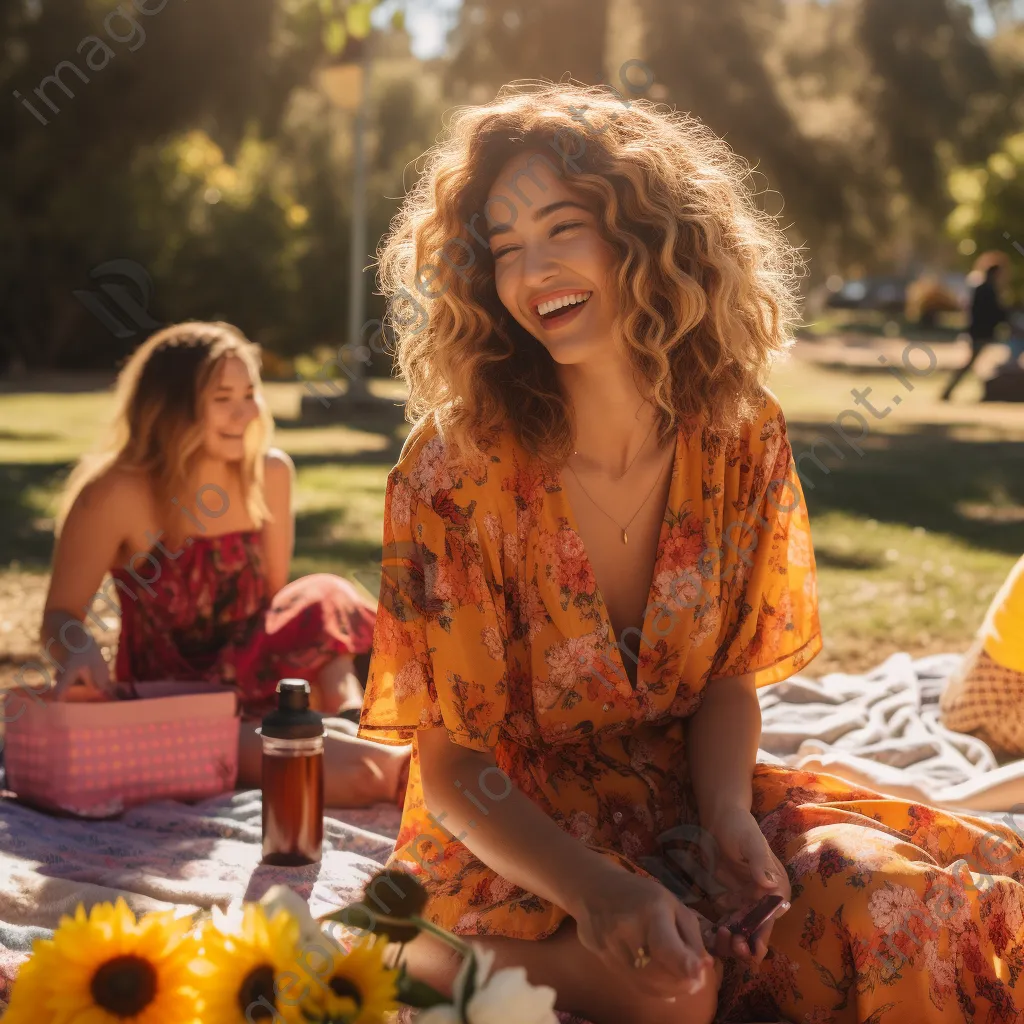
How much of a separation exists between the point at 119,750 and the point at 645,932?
203cm

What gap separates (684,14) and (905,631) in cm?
1341

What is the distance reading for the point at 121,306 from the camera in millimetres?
22219

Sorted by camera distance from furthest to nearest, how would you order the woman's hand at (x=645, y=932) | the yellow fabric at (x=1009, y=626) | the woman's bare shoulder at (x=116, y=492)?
1. the woman's bare shoulder at (x=116, y=492)
2. the yellow fabric at (x=1009, y=626)
3. the woman's hand at (x=645, y=932)

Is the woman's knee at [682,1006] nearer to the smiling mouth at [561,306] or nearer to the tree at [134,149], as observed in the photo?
the smiling mouth at [561,306]

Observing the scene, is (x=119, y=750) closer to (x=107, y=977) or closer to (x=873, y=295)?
(x=107, y=977)

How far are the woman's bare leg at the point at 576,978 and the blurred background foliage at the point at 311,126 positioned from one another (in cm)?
1281

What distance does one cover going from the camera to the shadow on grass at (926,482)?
28.7 feet

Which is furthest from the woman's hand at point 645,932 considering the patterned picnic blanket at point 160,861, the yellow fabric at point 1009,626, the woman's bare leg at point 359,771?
the yellow fabric at point 1009,626

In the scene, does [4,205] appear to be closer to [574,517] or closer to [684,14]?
[684,14]

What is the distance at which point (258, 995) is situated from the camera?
147cm

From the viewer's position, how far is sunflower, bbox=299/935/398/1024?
147 cm

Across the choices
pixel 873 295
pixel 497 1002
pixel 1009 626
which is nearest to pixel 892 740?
pixel 1009 626

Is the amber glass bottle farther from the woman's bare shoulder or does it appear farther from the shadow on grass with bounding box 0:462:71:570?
the shadow on grass with bounding box 0:462:71:570

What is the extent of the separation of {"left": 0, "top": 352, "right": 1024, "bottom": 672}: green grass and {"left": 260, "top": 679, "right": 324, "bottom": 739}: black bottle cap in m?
1.27
